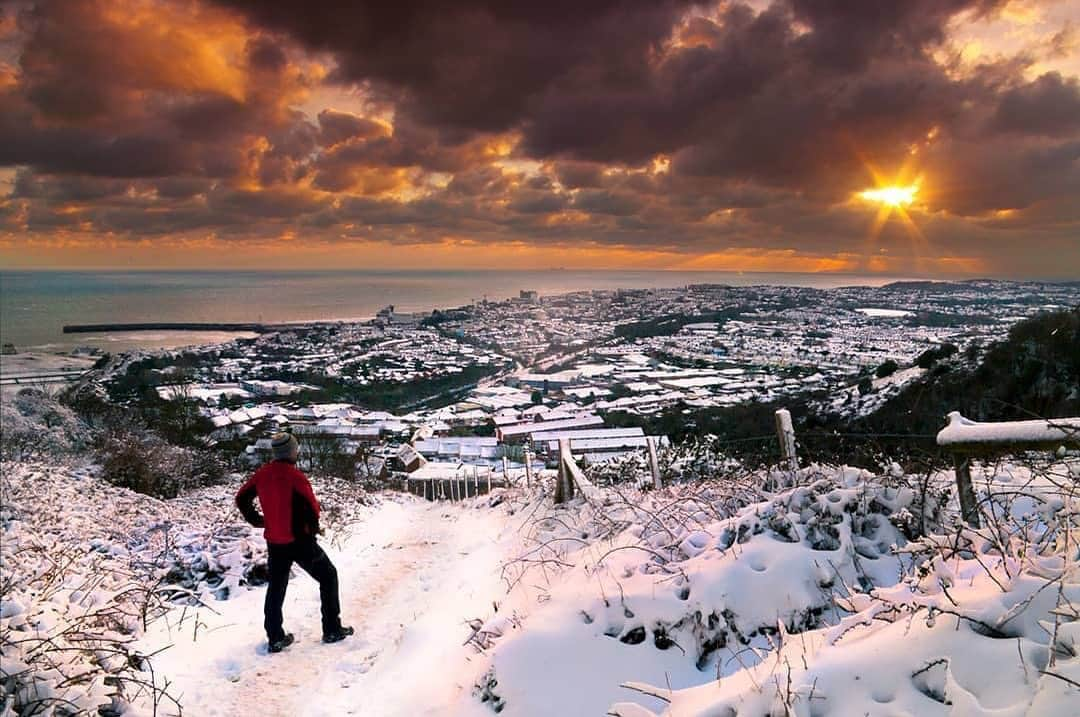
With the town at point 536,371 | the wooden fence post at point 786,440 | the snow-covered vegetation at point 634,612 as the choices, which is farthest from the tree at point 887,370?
the snow-covered vegetation at point 634,612

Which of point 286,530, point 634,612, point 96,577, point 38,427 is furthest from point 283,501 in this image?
point 38,427

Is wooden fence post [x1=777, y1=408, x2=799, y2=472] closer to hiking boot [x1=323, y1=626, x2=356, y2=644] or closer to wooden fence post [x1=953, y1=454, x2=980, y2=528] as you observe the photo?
wooden fence post [x1=953, y1=454, x2=980, y2=528]

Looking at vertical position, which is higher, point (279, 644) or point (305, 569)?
point (305, 569)

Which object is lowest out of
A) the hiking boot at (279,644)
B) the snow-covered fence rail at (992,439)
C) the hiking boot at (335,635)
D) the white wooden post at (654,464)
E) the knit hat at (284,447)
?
the hiking boot at (335,635)

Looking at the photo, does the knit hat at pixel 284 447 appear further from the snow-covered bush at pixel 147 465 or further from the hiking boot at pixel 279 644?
the snow-covered bush at pixel 147 465

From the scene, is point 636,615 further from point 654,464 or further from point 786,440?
point 654,464

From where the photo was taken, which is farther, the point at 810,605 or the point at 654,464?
the point at 654,464

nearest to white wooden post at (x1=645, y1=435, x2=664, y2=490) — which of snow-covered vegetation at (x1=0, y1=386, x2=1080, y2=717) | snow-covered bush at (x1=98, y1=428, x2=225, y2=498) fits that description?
snow-covered vegetation at (x1=0, y1=386, x2=1080, y2=717)
